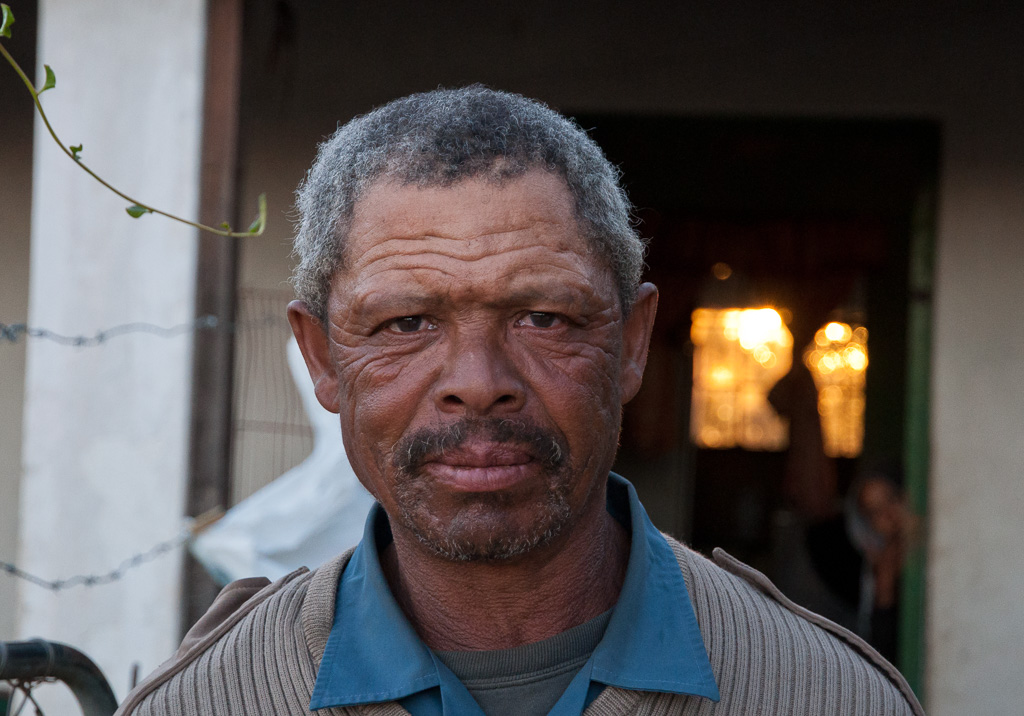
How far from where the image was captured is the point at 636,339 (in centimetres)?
154

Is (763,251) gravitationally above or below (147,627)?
above

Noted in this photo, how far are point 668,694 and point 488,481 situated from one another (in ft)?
1.16

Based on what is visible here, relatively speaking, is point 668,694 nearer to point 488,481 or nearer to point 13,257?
point 488,481

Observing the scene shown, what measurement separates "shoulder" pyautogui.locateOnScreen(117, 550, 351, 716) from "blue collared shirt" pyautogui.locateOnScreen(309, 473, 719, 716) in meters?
0.03

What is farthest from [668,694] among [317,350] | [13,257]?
[13,257]

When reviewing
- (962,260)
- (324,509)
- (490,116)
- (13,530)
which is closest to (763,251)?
(962,260)

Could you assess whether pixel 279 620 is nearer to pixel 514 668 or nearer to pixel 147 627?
pixel 514 668

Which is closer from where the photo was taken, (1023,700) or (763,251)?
(1023,700)

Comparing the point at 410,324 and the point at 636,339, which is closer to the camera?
the point at 410,324

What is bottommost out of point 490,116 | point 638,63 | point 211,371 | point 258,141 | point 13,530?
point 13,530

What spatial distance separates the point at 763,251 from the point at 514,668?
4507 mm

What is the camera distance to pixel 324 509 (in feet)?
8.35

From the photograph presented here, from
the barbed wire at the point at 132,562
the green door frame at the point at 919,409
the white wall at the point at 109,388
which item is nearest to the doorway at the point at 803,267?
the green door frame at the point at 919,409

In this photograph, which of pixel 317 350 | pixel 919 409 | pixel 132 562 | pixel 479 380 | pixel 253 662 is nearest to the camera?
pixel 479 380
